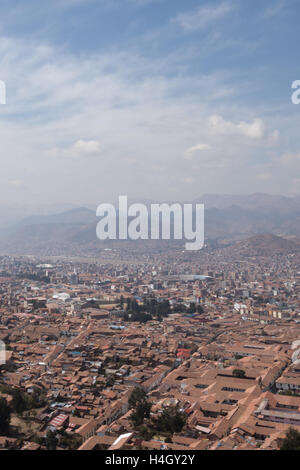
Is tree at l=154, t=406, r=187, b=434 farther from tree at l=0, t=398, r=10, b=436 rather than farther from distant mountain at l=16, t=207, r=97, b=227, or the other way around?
distant mountain at l=16, t=207, r=97, b=227

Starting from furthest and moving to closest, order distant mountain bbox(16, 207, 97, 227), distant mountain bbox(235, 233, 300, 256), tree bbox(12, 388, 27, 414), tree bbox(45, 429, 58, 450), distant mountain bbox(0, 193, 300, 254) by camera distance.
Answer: distant mountain bbox(16, 207, 97, 227), distant mountain bbox(0, 193, 300, 254), distant mountain bbox(235, 233, 300, 256), tree bbox(12, 388, 27, 414), tree bbox(45, 429, 58, 450)

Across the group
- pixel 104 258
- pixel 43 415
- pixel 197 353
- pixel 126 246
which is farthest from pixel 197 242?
pixel 43 415

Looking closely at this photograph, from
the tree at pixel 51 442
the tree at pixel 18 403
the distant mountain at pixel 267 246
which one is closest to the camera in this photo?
the tree at pixel 51 442

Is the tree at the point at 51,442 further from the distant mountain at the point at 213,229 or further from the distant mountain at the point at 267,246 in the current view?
the distant mountain at the point at 213,229

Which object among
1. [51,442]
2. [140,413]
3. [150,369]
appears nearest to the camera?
[51,442]

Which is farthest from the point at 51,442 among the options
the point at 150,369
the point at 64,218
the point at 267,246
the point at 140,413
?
the point at 64,218

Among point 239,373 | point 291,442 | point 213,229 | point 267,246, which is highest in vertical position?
point 213,229

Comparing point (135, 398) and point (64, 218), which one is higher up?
point (64, 218)

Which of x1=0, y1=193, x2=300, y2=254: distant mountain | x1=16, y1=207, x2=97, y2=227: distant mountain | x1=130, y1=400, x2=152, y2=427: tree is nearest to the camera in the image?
x1=130, y1=400, x2=152, y2=427: tree

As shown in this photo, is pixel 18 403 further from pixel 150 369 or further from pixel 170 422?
pixel 150 369

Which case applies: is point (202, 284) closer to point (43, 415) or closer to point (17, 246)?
point (43, 415)

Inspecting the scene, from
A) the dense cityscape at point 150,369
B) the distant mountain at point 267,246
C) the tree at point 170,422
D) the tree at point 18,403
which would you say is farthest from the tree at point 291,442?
the distant mountain at point 267,246

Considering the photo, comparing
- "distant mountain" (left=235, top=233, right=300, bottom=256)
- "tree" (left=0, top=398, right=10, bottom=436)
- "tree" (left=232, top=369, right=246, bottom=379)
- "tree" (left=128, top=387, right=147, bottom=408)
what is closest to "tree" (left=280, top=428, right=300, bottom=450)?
"tree" (left=128, top=387, right=147, bottom=408)
